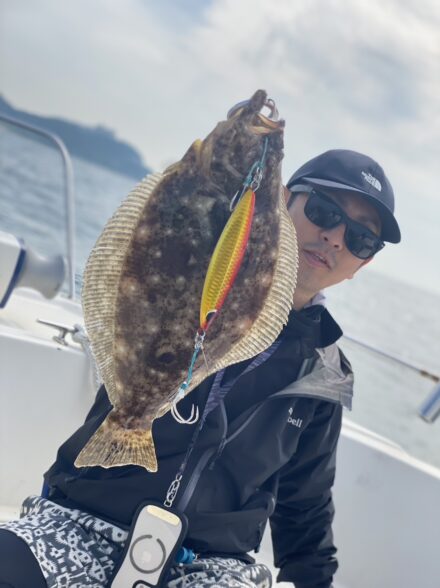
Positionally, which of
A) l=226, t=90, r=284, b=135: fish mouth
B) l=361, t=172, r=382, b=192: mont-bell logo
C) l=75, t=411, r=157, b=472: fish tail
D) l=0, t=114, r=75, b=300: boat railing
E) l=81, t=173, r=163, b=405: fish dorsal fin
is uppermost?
l=226, t=90, r=284, b=135: fish mouth

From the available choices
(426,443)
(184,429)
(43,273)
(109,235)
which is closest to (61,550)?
(184,429)

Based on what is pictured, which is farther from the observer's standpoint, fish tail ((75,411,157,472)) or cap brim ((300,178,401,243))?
cap brim ((300,178,401,243))

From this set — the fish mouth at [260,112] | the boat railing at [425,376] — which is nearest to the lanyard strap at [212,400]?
the fish mouth at [260,112]

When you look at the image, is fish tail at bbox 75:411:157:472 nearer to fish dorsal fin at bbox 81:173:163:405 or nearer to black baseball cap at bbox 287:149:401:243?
fish dorsal fin at bbox 81:173:163:405

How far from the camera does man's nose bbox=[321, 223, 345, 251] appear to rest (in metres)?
2.07

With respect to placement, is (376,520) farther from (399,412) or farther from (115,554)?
(399,412)

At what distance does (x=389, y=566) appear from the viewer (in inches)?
134

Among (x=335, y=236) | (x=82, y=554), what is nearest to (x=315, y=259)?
(x=335, y=236)

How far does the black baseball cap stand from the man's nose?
14 centimetres

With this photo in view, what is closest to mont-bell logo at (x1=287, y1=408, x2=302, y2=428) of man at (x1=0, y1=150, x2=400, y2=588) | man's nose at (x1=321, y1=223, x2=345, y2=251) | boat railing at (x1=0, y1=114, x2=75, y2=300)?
man at (x1=0, y1=150, x2=400, y2=588)

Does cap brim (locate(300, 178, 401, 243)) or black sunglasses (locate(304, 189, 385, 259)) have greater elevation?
cap brim (locate(300, 178, 401, 243))

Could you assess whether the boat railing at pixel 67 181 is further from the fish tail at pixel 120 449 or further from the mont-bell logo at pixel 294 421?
the fish tail at pixel 120 449

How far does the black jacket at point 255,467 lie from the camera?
1.89 meters

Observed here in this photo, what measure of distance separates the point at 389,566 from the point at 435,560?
0.24 m
